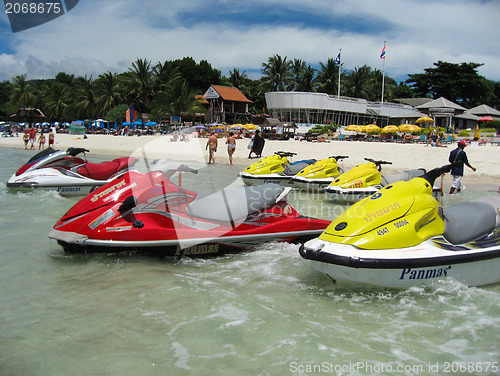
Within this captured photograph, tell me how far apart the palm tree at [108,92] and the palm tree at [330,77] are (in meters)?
31.0

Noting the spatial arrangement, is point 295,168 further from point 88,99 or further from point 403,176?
point 88,99

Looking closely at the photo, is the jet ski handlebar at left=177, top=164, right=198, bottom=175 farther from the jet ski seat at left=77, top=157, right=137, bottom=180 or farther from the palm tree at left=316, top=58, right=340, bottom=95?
the palm tree at left=316, top=58, right=340, bottom=95

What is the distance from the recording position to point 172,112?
4950 cm

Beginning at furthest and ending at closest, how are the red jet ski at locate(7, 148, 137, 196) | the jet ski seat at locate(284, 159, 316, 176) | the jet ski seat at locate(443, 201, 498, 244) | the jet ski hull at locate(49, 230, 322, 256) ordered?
the jet ski seat at locate(284, 159, 316, 176)
the red jet ski at locate(7, 148, 137, 196)
the jet ski hull at locate(49, 230, 322, 256)
the jet ski seat at locate(443, 201, 498, 244)

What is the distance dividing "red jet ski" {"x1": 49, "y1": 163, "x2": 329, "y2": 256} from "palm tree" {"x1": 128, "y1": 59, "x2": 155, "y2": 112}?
54.2 m

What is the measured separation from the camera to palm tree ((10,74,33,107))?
70375 mm

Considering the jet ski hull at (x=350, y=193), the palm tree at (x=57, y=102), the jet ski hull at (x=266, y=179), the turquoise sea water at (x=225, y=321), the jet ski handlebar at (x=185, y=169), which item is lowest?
the turquoise sea water at (x=225, y=321)

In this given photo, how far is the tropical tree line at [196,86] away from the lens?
5447 cm

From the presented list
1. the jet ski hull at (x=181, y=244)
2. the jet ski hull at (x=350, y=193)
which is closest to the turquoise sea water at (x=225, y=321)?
the jet ski hull at (x=181, y=244)

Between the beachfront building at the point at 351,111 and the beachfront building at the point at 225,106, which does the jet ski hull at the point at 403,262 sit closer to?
the beachfront building at the point at 351,111

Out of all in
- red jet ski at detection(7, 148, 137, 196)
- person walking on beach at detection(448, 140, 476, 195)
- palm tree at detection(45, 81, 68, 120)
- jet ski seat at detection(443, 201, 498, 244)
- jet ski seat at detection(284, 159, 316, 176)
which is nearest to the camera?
jet ski seat at detection(443, 201, 498, 244)

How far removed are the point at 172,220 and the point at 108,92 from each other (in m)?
59.1

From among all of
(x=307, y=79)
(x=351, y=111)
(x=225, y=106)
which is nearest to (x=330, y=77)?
(x=307, y=79)

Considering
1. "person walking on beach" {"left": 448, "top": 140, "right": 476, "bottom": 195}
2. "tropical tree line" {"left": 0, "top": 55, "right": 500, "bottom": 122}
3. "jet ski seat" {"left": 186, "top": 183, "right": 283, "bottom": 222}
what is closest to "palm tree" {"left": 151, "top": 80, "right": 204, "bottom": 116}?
"tropical tree line" {"left": 0, "top": 55, "right": 500, "bottom": 122}
